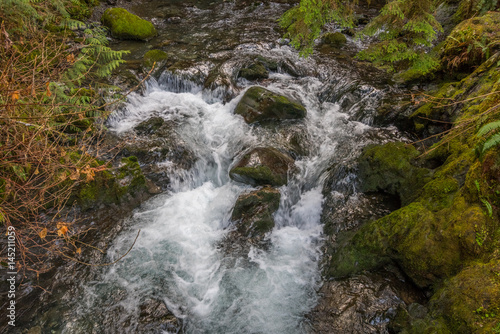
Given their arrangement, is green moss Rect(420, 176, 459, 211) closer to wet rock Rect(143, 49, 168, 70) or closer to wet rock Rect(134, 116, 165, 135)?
wet rock Rect(134, 116, 165, 135)

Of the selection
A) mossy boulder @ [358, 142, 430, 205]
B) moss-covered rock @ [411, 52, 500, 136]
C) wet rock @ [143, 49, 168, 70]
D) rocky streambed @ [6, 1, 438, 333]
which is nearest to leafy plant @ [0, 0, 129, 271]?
rocky streambed @ [6, 1, 438, 333]

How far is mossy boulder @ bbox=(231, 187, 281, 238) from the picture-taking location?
6.44m

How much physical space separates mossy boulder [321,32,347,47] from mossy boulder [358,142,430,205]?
8947mm

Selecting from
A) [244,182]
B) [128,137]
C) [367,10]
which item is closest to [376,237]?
[244,182]

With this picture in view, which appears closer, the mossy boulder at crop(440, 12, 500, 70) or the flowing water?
the flowing water

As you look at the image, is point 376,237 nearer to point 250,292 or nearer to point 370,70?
point 250,292

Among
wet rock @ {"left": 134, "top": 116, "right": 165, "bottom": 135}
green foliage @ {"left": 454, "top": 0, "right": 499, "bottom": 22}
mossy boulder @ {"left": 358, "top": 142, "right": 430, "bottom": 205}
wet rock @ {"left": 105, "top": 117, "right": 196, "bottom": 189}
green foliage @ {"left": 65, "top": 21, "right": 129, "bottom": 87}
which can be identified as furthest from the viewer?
wet rock @ {"left": 134, "top": 116, "right": 165, "bottom": 135}

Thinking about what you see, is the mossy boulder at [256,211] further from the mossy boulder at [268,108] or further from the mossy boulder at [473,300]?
the mossy boulder at [473,300]

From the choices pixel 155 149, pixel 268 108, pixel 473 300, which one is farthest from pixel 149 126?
pixel 473 300

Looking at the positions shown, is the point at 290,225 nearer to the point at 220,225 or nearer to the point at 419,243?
the point at 220,225

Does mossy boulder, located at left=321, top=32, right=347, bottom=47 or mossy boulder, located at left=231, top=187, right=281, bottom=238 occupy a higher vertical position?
mossy boulder, located at left=321, top=32, right=347, bottom=47

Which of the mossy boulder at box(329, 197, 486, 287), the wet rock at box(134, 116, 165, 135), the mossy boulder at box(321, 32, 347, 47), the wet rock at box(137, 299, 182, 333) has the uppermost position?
the mossy boulder at box(321, 32, 347, 47)

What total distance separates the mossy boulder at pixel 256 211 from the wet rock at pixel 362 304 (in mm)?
2042

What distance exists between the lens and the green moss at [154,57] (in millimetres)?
11545
